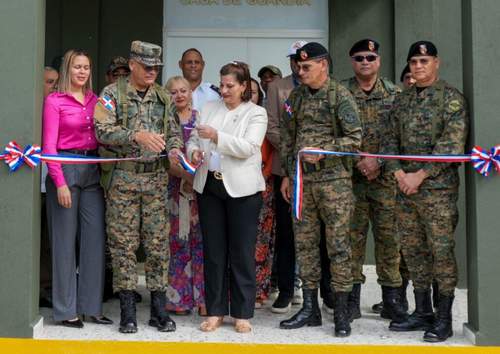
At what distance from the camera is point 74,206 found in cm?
556

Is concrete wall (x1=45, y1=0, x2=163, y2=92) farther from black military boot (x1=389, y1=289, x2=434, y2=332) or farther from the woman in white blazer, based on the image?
black military boot (x1=389, y1=289, x2=434, y2=332)

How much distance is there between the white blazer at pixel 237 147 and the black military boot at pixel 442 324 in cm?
160

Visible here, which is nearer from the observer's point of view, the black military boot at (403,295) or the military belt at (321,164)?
the military belt at (321,164)

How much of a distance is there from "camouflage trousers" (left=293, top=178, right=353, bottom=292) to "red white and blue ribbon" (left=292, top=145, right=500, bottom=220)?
0.33ft

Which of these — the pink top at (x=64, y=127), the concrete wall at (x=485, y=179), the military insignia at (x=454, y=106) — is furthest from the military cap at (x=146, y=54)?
the concrete wall at (x=485, y=179)

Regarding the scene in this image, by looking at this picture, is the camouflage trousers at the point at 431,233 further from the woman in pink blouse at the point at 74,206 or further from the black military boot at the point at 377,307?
the woman in pink blouse at the point at 74,206

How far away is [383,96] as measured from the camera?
19.5 ft

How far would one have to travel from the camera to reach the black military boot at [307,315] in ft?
18.5

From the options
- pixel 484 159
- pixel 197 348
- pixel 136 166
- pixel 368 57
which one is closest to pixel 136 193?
pixel 136 166

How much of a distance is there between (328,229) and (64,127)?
216 centimetres

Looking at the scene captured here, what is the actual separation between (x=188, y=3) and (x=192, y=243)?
367cm

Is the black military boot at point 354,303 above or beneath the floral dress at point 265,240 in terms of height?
beneath

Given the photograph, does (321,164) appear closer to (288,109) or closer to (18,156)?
(288,109)

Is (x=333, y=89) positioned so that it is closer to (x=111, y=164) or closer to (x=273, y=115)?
(x=273, y=115)
